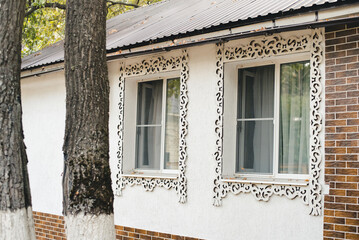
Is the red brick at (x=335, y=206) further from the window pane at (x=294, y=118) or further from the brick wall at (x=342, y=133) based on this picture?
the window pane at (x=294, y=118)

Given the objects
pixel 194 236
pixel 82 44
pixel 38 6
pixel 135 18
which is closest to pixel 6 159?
pixel 82 44

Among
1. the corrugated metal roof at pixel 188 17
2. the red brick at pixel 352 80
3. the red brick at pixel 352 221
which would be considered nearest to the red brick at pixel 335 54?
the red brick at pixel 352 80

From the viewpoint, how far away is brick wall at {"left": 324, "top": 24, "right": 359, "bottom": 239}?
5207 millimetres

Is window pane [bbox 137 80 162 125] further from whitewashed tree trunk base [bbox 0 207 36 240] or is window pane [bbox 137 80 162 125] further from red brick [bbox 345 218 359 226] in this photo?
red brick [bbox 345 218 359 226]

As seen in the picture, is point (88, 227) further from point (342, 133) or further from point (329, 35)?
point (329, 35)

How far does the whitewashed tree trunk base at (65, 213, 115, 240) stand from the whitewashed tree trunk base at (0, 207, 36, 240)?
2.63ft

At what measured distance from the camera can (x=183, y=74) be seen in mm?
7062

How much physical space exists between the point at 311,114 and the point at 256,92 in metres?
1.07

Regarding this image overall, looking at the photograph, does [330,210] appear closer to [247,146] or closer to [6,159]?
[247,146]

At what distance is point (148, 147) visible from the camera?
794 cm

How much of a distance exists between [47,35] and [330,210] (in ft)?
46.2

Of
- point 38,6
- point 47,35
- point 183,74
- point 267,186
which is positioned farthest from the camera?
point 47,35

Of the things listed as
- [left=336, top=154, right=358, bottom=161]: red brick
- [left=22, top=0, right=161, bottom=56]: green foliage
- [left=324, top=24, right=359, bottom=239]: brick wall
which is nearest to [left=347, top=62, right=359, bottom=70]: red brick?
[left=324, top=24, right=359, bottom=239]: brick wall

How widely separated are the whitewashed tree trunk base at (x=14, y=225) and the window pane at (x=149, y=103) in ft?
10.5
